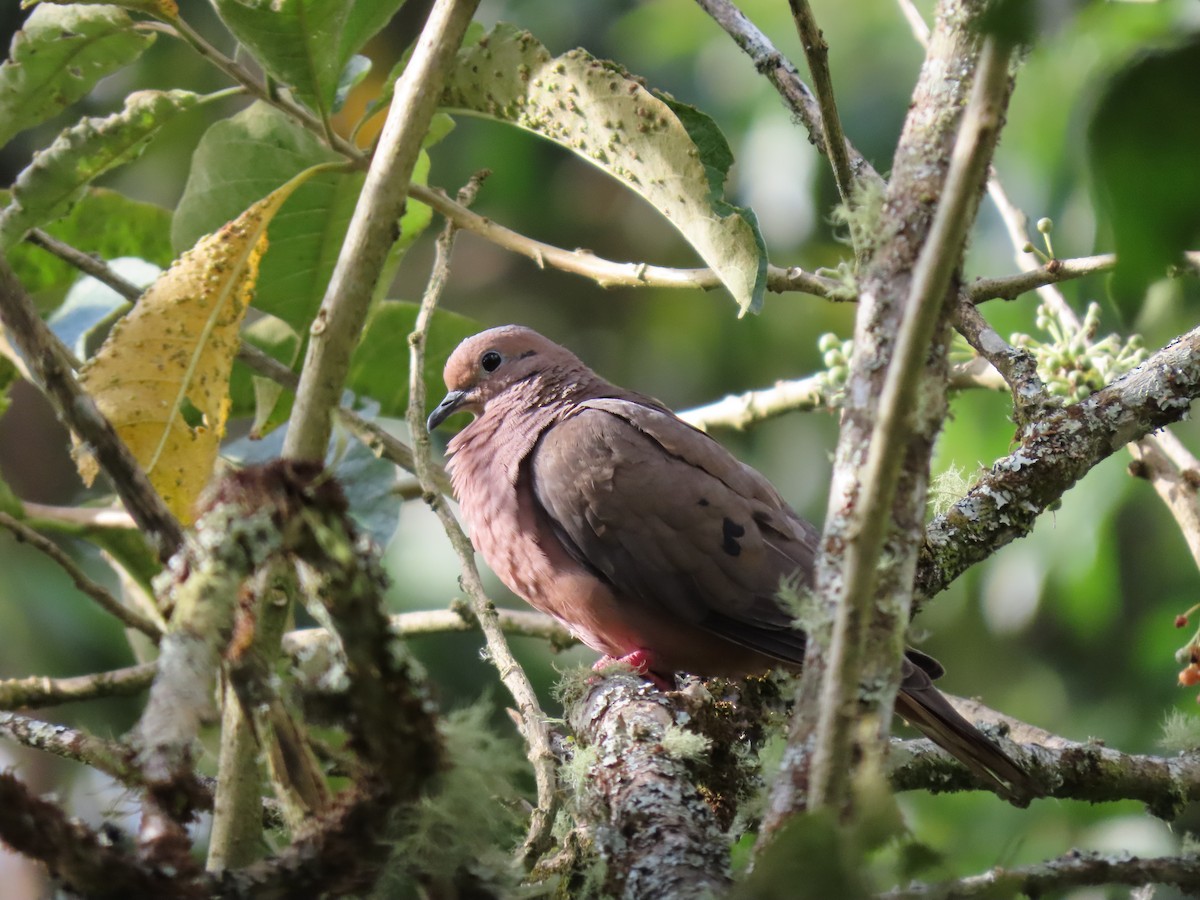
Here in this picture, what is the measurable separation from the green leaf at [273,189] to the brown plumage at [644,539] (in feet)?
2.68

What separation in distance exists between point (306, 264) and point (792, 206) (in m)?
3.61

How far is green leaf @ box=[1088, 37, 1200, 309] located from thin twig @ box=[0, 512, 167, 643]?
270 centimetres

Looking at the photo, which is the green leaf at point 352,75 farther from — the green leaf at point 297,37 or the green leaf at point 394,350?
the green leaf at point 394,350

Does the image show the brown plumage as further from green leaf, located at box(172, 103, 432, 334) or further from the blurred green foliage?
green leaf, located at box(172, 103, 432, 334)

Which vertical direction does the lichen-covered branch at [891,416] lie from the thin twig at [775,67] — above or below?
below

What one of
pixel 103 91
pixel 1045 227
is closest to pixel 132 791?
pixel 1045 227

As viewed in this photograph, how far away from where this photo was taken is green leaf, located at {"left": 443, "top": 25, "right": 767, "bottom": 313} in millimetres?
2375

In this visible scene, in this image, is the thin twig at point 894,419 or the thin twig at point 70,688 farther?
the thin twig at point 70,688

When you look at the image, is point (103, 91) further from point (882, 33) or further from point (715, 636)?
point (715, 636)

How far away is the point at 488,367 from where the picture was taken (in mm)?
4113

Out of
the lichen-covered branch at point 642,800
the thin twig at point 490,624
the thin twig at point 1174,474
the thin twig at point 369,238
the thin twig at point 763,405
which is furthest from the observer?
the thin twig at point 763,405

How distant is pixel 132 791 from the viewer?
1.48 meters

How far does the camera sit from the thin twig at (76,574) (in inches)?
116

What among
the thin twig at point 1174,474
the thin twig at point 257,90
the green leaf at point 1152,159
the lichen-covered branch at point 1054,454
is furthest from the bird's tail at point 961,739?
the green leaf at point 1152,159
